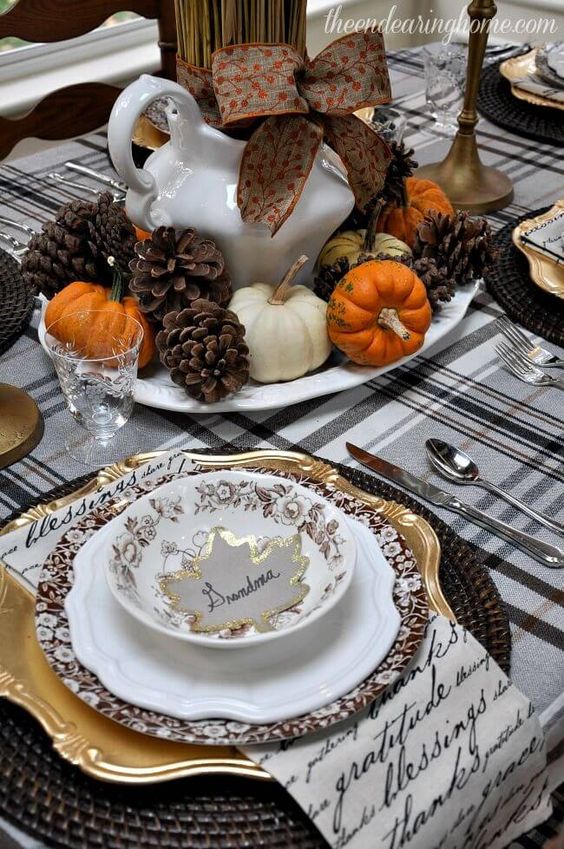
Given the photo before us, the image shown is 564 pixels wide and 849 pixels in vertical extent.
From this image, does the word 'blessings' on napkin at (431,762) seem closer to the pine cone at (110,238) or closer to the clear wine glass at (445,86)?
the pine cone at (110,238)

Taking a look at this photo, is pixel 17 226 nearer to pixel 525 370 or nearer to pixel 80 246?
pixel 80 246

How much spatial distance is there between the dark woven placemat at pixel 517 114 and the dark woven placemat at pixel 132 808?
1.09 meters

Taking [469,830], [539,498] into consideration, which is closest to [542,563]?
[539,498]

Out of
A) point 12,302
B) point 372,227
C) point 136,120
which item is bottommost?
point 12,302

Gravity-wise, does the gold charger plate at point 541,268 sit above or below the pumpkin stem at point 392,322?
below

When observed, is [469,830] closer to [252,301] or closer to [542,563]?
[542,563]

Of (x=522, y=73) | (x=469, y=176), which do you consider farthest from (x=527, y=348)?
(x=522, y=73)

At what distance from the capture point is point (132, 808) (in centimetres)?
46

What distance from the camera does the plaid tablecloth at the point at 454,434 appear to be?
23.7 inches

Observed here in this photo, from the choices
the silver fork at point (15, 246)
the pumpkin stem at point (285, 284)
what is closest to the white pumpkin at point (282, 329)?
the pumpkin stem at point (285, 284)

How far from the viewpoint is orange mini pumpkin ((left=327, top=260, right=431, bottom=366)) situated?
0.78m

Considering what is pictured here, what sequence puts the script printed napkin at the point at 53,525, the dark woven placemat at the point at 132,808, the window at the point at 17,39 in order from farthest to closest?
the window at the point at 17,39
the script printed napkin at the point at 53,525
the dark woven placemat at the point at 132,808

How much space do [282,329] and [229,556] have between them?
0.27 m

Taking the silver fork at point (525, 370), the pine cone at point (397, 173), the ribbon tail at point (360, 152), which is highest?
the ribbon tail at point (360, 152)
